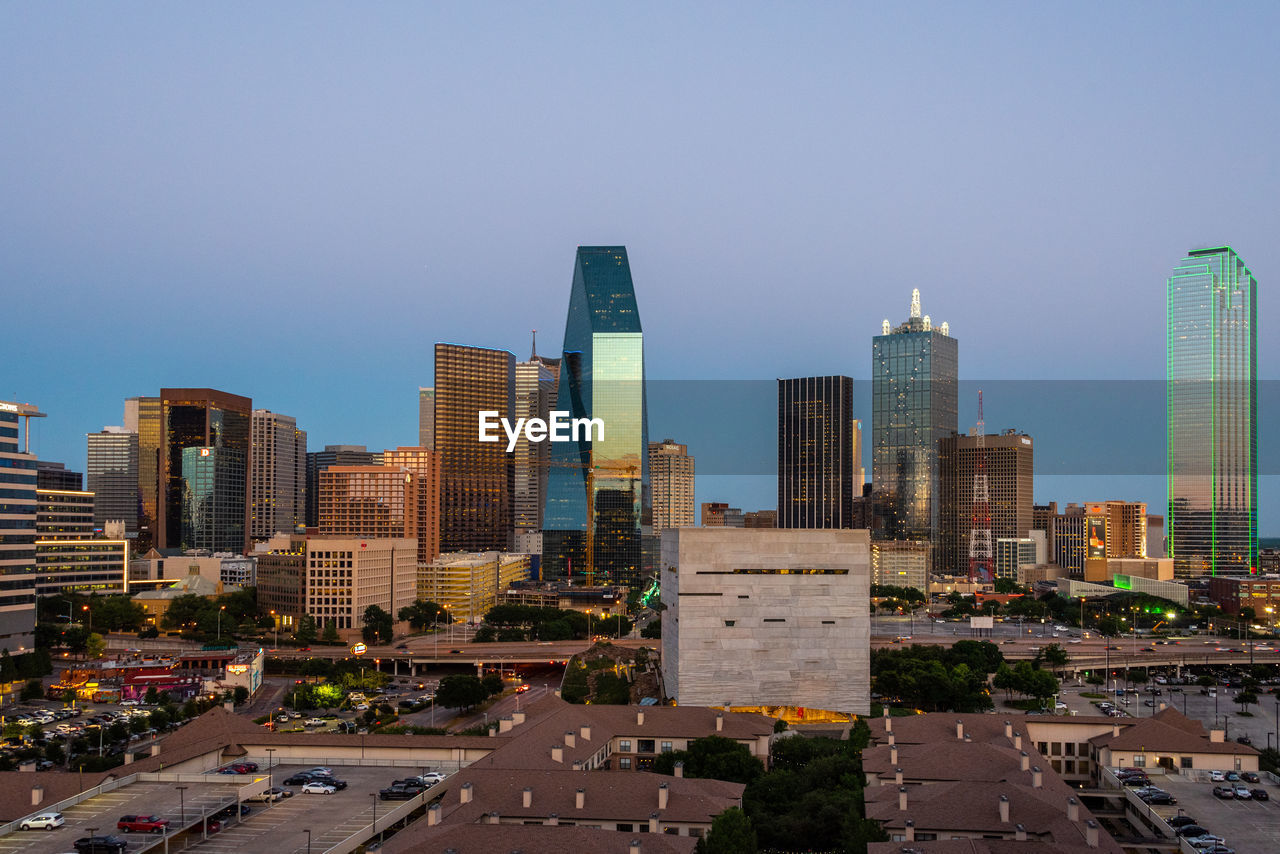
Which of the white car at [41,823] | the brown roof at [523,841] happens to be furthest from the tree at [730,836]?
the white car at [41,823]

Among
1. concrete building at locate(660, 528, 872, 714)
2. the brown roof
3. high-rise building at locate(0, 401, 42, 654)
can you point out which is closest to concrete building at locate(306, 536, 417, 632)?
high-rise building at locate(0, 401, 42, 654)

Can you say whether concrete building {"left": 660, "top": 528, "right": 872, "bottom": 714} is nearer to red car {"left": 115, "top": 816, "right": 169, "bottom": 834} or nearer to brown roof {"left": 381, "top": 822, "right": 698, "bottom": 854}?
brown roof {"left": 381, "top": 822, "right": 698, "bottom": 854}

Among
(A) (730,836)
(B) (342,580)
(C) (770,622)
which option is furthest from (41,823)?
(B) (342,580)

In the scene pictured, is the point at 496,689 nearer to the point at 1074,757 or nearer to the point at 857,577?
the point at 857,577

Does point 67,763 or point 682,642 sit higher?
point 682,642

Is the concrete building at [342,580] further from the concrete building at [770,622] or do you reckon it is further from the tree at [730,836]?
the tree at [730,836]

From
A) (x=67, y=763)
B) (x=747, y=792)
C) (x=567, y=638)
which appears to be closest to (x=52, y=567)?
(x=567, y=638)
